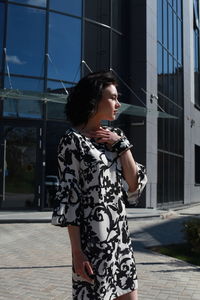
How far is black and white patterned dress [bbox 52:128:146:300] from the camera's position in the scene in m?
2.06

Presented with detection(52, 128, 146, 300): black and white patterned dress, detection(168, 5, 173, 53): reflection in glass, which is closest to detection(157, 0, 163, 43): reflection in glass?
detection(168, 5, 173, 53): reflection in glass

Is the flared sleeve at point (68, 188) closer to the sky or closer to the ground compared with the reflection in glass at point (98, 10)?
closer to the ground

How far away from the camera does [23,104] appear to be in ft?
44.5

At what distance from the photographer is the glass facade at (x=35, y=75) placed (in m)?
13.6

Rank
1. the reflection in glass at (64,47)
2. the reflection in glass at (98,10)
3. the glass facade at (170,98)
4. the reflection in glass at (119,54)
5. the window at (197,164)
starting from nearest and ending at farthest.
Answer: the reflection in glass at (64,47), the reflection in glass at (98,10), the reflection in glass at (119,54), the glass facade at (170,98), the window at (197,164)

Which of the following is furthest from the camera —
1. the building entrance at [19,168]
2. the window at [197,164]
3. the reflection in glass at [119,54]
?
the window at [197,164]

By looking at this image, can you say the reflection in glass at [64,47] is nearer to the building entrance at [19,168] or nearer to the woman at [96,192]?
the building entrance at [19,168]

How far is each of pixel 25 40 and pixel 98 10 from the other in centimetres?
363

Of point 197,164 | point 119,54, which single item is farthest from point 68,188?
point 197,164

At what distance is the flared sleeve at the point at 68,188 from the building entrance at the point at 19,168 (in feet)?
38.1

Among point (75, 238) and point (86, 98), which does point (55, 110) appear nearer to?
point (86, 98)

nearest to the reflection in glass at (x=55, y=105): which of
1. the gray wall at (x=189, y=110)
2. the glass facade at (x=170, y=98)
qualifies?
the glass facade at (x=170, y=98)

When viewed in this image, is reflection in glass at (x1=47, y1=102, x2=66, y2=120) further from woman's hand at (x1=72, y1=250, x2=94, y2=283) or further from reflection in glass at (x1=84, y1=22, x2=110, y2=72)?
woman's hand at (x1=72, y1=250, x2=94, y2=283)

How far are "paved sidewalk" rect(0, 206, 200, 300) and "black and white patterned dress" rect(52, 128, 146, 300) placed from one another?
111 inches
